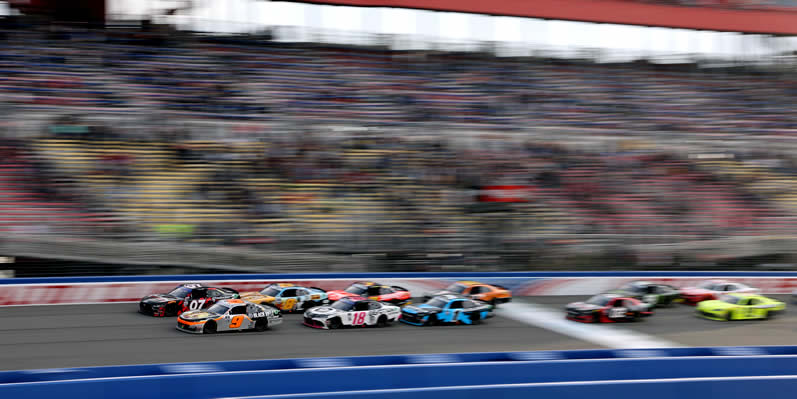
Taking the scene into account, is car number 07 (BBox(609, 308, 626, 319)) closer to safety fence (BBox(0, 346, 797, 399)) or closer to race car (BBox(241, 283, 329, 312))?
safety fence (BBox(0, 346, 797, 399))

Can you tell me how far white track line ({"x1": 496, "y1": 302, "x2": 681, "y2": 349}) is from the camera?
15.9 metres

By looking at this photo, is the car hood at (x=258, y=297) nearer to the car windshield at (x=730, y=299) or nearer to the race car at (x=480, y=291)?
the race car at (x=480, y=291)

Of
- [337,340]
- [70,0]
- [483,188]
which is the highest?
[70,0]

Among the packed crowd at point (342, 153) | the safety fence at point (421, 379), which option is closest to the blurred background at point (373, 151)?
the packed crowd at point (342, 153)

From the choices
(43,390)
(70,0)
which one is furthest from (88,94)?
(43,390)

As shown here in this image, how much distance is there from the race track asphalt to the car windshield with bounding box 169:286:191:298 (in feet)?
2.46

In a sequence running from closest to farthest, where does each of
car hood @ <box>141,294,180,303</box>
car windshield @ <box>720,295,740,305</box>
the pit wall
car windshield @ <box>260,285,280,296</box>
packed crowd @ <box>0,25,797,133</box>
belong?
1. car hood @ <box>141,294,180,303</box>
2. car windshield @ <box>260,285,280,296</box>
3. the pit wall
4. car windshield @ <box>720,295,740,305</box>
5. packed crowd @ <box>0,25,797,133</box>

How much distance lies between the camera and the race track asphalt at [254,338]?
13.8 meters

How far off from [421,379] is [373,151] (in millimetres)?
14554

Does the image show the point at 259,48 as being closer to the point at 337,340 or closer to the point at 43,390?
the point at 337,340

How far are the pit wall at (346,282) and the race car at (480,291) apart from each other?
1.47 metres

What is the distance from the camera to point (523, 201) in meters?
24.3

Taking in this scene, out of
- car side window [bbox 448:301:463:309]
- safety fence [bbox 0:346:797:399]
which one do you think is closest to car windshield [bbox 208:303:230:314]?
safety fence [bbox 0:346:797:399]

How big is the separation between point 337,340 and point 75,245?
8585 millimetres
